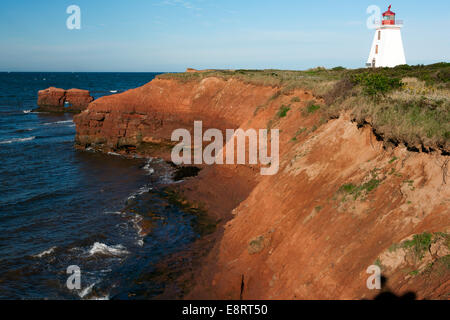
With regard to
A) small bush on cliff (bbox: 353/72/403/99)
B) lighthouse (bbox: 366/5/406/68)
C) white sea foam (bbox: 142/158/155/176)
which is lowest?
white sea foam (bbox: 142/158/155/176)

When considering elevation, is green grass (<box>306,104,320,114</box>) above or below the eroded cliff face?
above

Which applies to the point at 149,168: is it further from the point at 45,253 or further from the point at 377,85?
the point at 377,85

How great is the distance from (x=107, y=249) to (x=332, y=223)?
8.21m

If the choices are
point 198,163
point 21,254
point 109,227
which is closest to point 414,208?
point 109,227

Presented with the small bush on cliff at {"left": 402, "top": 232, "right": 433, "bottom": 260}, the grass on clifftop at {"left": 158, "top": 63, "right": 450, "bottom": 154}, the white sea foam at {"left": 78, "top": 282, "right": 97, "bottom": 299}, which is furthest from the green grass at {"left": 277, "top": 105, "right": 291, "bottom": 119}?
the white sea foam at {"left": 78, "top": 282, "right": 97, "bottom": 299}

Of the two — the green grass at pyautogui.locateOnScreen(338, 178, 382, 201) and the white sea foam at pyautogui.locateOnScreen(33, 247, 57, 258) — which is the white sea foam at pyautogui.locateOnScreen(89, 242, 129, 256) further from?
the green grass at pyautogui.locateOnScreen(338, 178, 382, 201)

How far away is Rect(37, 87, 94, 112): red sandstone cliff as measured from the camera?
181 feet

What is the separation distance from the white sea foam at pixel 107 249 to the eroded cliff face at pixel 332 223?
3.30 metres

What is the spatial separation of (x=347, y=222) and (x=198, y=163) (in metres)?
16.0

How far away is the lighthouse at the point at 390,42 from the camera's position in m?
26.9

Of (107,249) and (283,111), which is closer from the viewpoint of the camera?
(107,249)

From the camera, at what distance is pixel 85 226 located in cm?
1408

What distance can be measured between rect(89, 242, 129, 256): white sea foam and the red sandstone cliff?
47.7 meters

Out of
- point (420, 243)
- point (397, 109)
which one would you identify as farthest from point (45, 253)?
point (397, 109)
